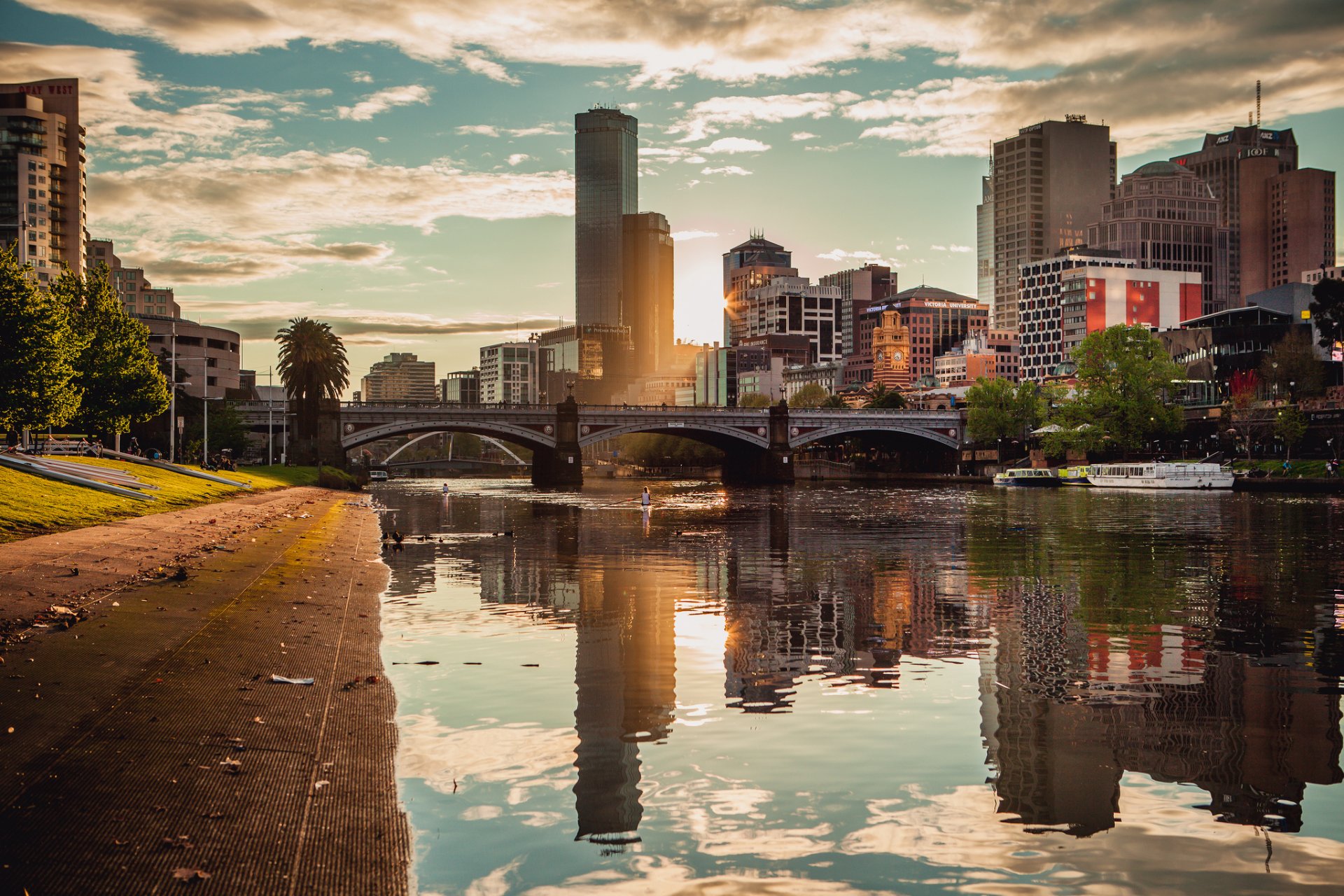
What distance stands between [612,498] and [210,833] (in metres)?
99.1

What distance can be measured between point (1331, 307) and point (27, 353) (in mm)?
134418

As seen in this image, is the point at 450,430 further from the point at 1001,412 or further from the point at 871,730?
the point at 871,730

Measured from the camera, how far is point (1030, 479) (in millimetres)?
132625

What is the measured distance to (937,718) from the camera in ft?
52.4

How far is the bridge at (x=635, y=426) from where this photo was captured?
5773 inches

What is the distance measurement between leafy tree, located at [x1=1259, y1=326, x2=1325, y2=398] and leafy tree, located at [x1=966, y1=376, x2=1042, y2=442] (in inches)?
1289

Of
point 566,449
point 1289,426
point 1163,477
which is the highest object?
point 1289,426

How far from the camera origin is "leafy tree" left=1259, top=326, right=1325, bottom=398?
453 ft

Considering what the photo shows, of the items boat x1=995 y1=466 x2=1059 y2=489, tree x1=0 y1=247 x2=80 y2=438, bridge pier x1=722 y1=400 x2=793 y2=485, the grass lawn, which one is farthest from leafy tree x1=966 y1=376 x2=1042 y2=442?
tree x1=0 y1=247 x2=80 y2=438

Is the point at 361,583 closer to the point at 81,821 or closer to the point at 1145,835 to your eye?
the point at 81,821

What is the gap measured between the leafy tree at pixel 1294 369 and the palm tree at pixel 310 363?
363ft

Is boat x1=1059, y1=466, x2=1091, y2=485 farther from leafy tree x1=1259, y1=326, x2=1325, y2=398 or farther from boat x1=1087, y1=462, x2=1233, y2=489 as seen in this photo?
leafy tree x1=1259, y1=326, x2=1325, y2=398

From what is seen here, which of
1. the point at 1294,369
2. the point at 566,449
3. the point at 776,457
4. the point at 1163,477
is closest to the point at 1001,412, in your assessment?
the point at 776,457

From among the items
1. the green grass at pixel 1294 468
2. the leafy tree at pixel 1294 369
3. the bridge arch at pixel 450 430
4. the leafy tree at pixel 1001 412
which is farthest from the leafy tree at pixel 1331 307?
the bridge arch at pixel 450 430
